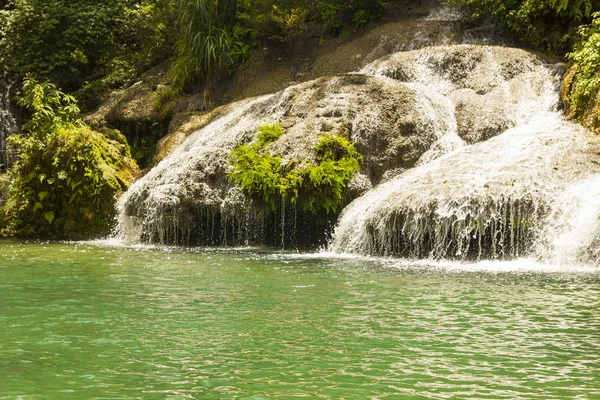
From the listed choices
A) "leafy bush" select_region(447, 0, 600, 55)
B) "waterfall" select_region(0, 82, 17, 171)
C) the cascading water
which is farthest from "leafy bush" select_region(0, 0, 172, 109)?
the cascading water

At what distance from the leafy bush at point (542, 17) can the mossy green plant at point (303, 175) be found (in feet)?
23.0

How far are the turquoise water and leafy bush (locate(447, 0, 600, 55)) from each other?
988 centimetres

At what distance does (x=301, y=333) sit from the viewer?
20.9 feet

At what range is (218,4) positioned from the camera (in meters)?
23.6

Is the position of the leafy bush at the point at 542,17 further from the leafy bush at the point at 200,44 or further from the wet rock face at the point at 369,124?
the leafy bush at the point at 200,44

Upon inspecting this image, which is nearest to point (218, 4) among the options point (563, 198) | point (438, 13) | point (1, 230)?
point (438, 13)

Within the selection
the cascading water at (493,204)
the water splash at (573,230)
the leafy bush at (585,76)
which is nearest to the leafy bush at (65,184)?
the cascading water at (493,204)

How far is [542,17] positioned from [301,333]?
15571 mm

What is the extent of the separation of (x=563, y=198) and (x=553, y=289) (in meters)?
3.81

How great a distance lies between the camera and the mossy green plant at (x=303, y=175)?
14.2 m

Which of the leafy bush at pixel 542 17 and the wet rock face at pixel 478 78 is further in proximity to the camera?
the leafy bush at pixel 542 17

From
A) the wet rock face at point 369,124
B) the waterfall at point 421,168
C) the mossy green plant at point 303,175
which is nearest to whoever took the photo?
the waterfall at point 421,168

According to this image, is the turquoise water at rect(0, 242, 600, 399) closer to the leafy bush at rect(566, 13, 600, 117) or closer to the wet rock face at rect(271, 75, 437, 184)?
the wet rock face at rect(271, 75, 437, 184)

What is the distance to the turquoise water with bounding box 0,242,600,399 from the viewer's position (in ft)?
15.7
